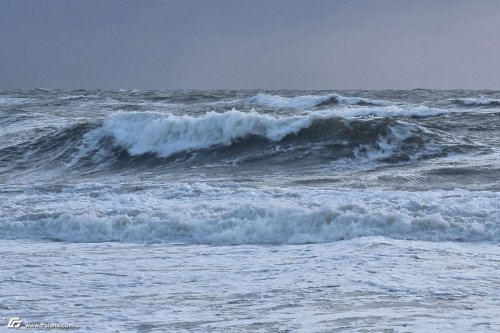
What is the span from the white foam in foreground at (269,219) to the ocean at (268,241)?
26mm

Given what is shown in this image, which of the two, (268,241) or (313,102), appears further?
(313,102)

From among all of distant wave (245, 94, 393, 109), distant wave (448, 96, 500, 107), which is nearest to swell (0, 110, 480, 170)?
distant wave (245, 94, 393, 109)

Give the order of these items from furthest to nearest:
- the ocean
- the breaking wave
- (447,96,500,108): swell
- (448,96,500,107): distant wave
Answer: (448,96,500,107): distant wave, (447,96,500,108): swell, the breaking wave, the ocean

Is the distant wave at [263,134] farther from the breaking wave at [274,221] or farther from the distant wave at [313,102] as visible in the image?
the distant wave at [313,102]

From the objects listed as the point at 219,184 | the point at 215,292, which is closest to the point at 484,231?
the point at 215,292

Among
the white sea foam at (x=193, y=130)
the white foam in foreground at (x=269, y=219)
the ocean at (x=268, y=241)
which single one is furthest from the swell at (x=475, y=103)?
the white foam in foreground at (x=269, y=219)

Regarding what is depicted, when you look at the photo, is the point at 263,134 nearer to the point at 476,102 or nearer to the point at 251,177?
the point at 251,177

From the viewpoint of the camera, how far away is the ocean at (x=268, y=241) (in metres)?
5.18

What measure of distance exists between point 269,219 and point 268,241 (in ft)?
2.13

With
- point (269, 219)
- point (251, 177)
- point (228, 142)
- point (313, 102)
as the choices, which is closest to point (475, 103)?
point (313, 102)

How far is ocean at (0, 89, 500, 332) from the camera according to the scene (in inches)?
204

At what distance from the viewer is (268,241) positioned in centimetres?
795

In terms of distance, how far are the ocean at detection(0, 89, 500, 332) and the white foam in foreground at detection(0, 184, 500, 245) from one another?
26 millimetres

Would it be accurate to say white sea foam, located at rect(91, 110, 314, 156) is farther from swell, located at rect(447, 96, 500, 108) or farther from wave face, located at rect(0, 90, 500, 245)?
swell, located at rect(447, 96, 500, 108)
